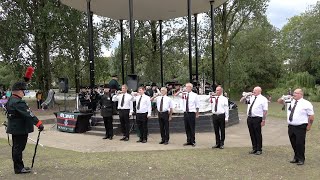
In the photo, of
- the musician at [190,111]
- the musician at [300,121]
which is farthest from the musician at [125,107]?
the musician at [300,121]

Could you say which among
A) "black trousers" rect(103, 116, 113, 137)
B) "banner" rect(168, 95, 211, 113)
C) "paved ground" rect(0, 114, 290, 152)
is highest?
"banner" rect(168, 95, 211, 113)

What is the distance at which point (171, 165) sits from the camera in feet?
25.2

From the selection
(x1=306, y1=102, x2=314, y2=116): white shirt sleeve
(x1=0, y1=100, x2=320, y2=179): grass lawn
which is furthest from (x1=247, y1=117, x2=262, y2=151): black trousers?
(x1=306, y1=102, x2=314, y2=116): white shirt sleeve

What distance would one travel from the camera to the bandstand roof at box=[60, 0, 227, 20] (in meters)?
17.4

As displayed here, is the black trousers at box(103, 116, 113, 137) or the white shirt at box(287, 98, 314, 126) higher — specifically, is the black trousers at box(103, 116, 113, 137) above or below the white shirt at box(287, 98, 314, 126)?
below

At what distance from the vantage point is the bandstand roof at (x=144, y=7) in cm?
1744

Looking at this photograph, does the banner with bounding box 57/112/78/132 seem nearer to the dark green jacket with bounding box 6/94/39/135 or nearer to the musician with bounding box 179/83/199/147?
the musician with bounding box 179/83/199/147

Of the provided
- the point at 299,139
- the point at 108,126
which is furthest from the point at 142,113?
the point at 299,139

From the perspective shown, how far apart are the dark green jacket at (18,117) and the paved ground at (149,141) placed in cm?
278

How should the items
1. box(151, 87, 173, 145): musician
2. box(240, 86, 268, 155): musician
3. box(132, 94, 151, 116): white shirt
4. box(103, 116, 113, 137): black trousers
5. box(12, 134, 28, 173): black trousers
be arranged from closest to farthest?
box(12, 134, 28, 173): black trousers → box(240, 86, 268, 155): musician → box(151, 87, 173, 145): musician → box(132, 94, 151, 116): white shirt → box(103, 116, 113, 137): black trousers

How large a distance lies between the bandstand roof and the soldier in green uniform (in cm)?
1038

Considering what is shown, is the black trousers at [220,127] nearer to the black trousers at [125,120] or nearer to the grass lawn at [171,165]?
the grass lawn at [171,165]

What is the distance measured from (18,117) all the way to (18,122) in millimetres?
100

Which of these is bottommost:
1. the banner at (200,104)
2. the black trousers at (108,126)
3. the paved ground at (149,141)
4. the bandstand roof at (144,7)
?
the paved ground at (149,141)
